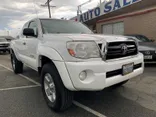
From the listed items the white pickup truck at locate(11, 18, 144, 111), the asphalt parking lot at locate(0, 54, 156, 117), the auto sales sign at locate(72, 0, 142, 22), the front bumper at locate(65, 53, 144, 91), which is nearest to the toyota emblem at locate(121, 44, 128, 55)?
the white pickup truck at locate(11, 18, 144, 111)

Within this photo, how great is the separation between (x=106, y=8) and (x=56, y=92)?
12701mm

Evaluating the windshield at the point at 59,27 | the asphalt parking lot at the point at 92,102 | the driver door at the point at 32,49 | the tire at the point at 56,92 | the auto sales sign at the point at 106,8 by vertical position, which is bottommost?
the asphalt parking lot at the point at 92,102

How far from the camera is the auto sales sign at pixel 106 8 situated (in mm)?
12674

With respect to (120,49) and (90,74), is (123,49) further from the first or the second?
(90,74)

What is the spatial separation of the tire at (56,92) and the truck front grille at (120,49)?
885mm

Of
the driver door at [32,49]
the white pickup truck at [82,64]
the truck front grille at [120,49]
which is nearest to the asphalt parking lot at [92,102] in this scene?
the white pickup truck at [82,64]

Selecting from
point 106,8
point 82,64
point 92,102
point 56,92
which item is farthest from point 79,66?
point 106,8

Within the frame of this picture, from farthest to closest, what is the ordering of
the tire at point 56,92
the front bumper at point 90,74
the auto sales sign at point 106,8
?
the auto sales sign at point 106,8, the tire at point 56,92, the front bumper at point 90,74

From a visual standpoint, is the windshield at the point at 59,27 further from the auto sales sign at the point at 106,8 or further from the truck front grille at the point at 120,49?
the auto sales sign at the point at 106,8

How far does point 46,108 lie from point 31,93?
1.02 m

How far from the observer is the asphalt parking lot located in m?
3.19

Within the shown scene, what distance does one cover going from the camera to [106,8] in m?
14.6

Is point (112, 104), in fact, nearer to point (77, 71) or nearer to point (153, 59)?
point (77, 71)

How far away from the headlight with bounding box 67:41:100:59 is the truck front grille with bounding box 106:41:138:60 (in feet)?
0.79
